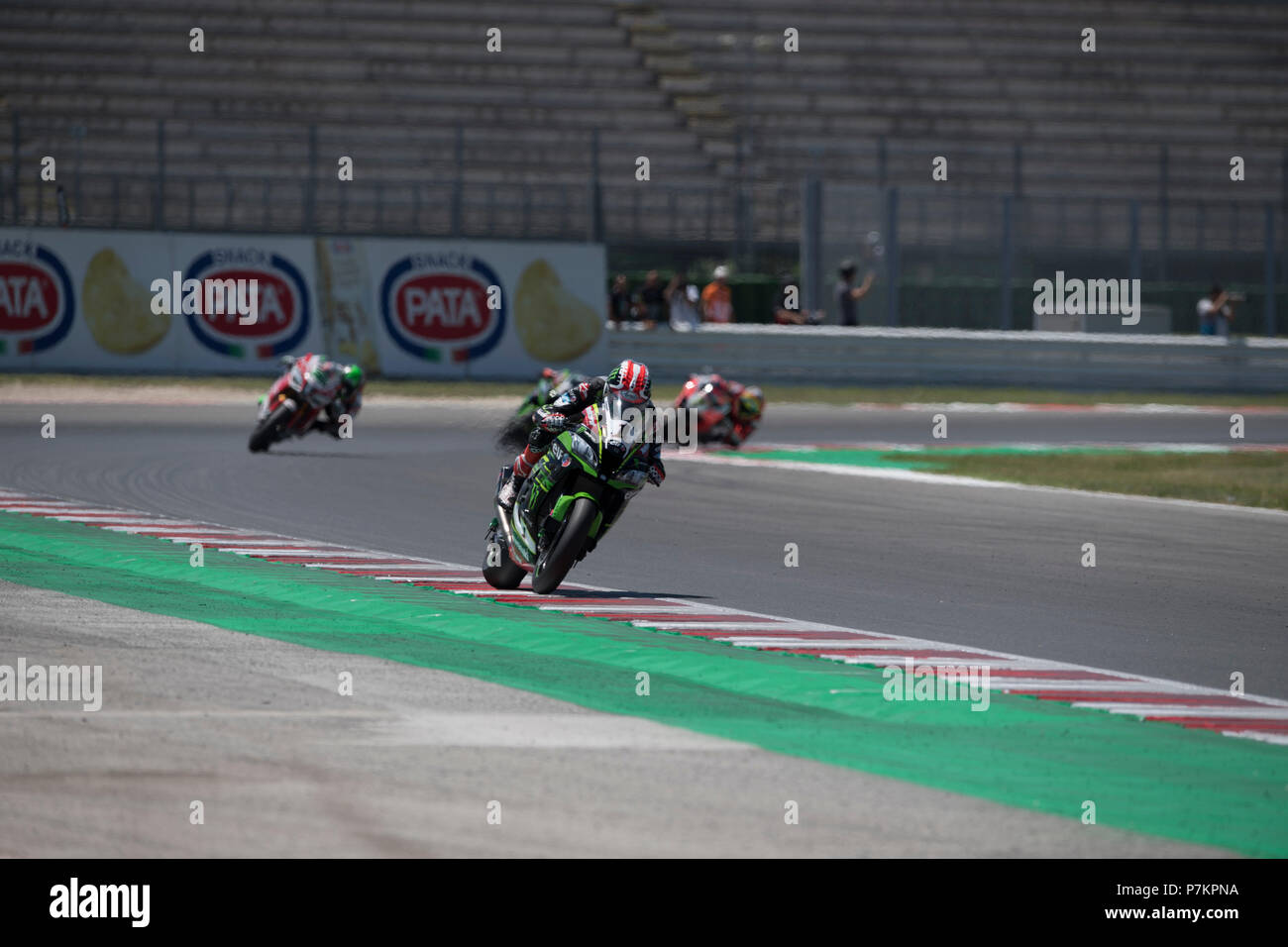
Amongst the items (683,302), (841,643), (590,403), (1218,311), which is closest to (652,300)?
(683,302)

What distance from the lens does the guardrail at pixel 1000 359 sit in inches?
1176

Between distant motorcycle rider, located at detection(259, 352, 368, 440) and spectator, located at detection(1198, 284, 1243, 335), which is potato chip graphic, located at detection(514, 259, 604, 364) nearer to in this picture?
distant motorcycle rider, located at detection(259, 352, 368, 440)

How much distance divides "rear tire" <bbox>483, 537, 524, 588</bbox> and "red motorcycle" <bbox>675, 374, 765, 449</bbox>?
989cm

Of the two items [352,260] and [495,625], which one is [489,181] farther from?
[495,625]

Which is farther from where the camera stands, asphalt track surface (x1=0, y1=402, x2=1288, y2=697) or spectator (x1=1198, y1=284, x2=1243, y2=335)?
spectator (x1=1198, y1=284, x2=1243, y2=335)

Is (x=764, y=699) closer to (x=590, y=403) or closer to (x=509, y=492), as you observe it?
(x=590, y=403)

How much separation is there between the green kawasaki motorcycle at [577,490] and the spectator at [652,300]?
20802mm

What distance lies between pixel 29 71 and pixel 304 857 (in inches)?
1390

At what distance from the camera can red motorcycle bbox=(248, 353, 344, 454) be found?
61.1 feet

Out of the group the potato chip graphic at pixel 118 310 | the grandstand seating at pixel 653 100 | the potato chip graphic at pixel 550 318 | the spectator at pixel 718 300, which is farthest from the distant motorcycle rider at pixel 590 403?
the grandstand seating at pixel 653 100

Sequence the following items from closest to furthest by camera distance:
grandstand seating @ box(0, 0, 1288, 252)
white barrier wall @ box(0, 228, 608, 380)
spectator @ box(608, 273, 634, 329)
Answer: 1. white barrier wall @ box(0, 228, 608, 380)
2. spectator @ box(608, 273, 634, 329)
3. grandstand seating @ box(0, 0, 1288, 252)

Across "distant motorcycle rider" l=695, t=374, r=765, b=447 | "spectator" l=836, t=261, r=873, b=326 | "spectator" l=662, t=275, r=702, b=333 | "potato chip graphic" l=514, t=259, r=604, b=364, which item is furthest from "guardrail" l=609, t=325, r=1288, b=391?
"distant motorcycle rider" l=695, t=374, r=765, b=447

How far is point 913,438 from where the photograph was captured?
22422 mm

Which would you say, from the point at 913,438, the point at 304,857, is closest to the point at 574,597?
the point at 304,857
